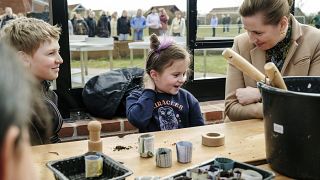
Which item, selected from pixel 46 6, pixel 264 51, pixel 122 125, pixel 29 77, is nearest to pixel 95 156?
pixel 29 77

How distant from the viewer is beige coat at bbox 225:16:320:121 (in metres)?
1.67

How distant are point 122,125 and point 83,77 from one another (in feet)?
1.36

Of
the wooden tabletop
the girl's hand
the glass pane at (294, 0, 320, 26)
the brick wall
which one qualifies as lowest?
the brick wall

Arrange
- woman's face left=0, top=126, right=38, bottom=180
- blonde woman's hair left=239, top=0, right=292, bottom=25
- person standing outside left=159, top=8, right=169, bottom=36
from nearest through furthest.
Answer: woman's face left=0, top=126, right=38, bottom=180
blonde woman's hair left=239, top=0, right=292, bottom=25
person standing outside left=159, top=8, right=169, bottom=36

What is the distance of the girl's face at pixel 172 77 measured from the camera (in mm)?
1719

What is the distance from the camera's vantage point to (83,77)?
242 centimetres

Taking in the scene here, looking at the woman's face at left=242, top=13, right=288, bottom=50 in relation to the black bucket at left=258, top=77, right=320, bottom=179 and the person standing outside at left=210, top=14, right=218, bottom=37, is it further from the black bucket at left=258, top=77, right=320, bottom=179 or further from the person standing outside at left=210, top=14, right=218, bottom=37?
the person standing outside at left=210, top=14, right=218, bottom=37

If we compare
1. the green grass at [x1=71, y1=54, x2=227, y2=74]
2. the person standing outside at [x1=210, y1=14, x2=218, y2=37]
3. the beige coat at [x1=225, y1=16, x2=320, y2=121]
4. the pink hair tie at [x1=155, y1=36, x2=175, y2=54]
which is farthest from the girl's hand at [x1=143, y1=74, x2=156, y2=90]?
the person standing outside at [x1=210, y1=14, x2=218, y2=37]

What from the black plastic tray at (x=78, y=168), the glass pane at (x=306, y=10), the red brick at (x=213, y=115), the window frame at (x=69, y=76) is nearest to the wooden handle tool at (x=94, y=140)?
the black plastic tray at (x=78, y=168)

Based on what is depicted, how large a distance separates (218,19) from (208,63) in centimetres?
32

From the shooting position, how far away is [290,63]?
169 centimetres

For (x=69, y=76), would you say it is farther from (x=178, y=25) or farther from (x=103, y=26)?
(x=178, y=25)

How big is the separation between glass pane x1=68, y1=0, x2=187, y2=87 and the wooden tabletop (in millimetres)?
1071

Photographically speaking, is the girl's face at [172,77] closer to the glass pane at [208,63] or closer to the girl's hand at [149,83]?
the girl's hand at [149,83]
